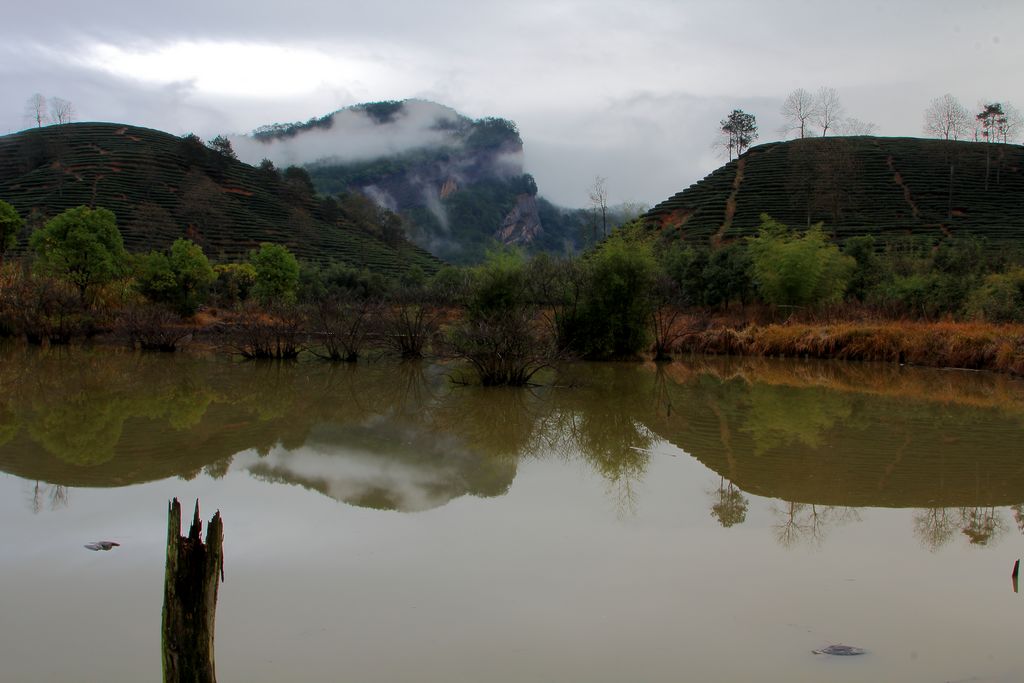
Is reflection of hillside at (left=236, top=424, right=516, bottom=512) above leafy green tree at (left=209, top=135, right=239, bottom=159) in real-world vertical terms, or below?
below

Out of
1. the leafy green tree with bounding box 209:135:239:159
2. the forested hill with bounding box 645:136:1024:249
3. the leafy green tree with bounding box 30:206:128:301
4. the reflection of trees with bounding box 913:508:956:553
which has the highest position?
the leafy green tree with bounding box 209:135:239:159

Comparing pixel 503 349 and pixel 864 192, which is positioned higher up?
pixel 864 192

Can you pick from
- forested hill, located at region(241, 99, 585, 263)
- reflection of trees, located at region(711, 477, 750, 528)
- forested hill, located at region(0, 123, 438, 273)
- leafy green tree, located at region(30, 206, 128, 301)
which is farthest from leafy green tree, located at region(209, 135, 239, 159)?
reflection of trees, located at region(711, 477, 750, 528)

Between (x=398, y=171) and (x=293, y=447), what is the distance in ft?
477

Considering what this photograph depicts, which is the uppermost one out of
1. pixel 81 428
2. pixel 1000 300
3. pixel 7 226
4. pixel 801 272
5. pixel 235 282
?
Answer: pixel 7 226

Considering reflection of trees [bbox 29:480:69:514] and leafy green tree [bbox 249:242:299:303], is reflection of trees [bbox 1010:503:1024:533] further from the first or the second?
leafy green tree [bbox 249:242:299:303]

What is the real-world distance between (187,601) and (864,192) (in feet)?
212

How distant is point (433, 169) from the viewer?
524ft

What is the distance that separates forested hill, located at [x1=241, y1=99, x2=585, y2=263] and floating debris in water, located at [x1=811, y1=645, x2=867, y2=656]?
117123 mm

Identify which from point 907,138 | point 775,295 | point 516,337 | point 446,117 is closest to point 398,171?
point 446,117

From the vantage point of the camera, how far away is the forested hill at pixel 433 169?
137875 millimetres

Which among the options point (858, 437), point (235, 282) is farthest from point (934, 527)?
point (235, 282)

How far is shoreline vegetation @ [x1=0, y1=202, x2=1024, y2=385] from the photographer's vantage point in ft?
65.8

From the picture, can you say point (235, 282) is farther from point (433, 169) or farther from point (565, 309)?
point (433, 169)
